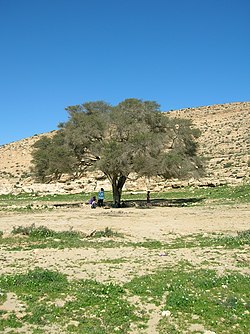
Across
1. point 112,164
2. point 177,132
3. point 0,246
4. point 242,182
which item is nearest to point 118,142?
point 112,164

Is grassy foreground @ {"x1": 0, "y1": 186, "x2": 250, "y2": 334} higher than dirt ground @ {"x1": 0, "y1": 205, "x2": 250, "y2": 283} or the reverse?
the reverse

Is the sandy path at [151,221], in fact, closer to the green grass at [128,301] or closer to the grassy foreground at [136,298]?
the grassy foreground at [136,298]

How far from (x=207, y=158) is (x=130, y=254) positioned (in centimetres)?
2154

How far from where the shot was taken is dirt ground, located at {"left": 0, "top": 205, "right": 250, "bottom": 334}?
10234 millimetres

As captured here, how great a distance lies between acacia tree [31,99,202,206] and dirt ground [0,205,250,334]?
6.65 metres

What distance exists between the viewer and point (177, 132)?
31562 mm

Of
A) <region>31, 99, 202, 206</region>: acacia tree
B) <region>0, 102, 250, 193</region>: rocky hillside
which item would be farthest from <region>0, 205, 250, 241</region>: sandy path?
<region>0, 102, 250, 193</region>: rocky hillside

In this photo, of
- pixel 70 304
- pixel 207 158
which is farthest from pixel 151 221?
pixel 207 158

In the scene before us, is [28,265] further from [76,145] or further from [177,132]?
[177,132]

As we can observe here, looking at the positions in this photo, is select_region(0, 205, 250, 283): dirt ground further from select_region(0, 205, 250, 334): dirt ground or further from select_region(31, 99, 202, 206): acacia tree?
select_region(31, 99, 202, 206): acacia tree

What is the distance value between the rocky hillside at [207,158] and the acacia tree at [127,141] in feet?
10.3

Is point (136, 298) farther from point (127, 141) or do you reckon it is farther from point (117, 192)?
point (117, 192)

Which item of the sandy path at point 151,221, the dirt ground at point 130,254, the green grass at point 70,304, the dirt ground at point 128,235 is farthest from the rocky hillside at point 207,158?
the green grass at point 70,304

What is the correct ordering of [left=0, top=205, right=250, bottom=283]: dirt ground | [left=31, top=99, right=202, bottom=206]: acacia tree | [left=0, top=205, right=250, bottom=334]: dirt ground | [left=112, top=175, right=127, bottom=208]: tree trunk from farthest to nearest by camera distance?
[left=112, top=175, right=127, bottom=208]: tree trunk < [left=31, top=99, right=202, bottom=206]: acacia tree < [left=0, top=205, right=250, bottom=283]: dirt ground < [left=0, top=205, right=250, bottom=334]: dirt ground
